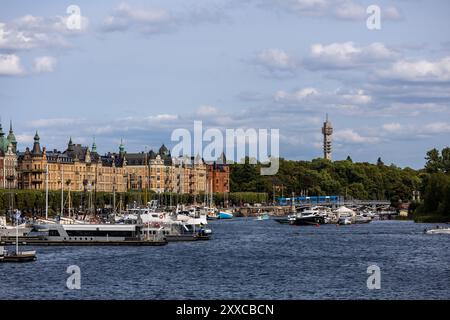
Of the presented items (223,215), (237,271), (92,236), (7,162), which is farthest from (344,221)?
(237,271)

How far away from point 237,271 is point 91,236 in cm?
2744

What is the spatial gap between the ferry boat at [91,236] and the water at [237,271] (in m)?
2.66

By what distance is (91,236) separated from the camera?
9138 centimetres

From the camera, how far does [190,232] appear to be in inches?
4104

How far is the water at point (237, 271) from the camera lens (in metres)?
54.4

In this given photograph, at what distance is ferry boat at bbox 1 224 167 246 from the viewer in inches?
3551

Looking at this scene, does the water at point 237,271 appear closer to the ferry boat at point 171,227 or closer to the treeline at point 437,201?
the ferry boat at point 171,227

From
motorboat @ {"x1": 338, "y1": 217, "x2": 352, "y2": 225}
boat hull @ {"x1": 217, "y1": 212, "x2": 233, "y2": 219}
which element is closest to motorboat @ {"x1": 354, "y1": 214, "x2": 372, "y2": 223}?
motorboat @ {"x1": 338, "y1": 217, "x2": 352, "y2": 225}

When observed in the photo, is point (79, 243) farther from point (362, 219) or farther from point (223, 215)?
point (223, 215)

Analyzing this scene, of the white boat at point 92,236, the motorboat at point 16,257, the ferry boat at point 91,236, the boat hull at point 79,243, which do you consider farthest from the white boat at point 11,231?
the motorboat at point 16,257

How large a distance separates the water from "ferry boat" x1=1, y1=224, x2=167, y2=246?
266cm
